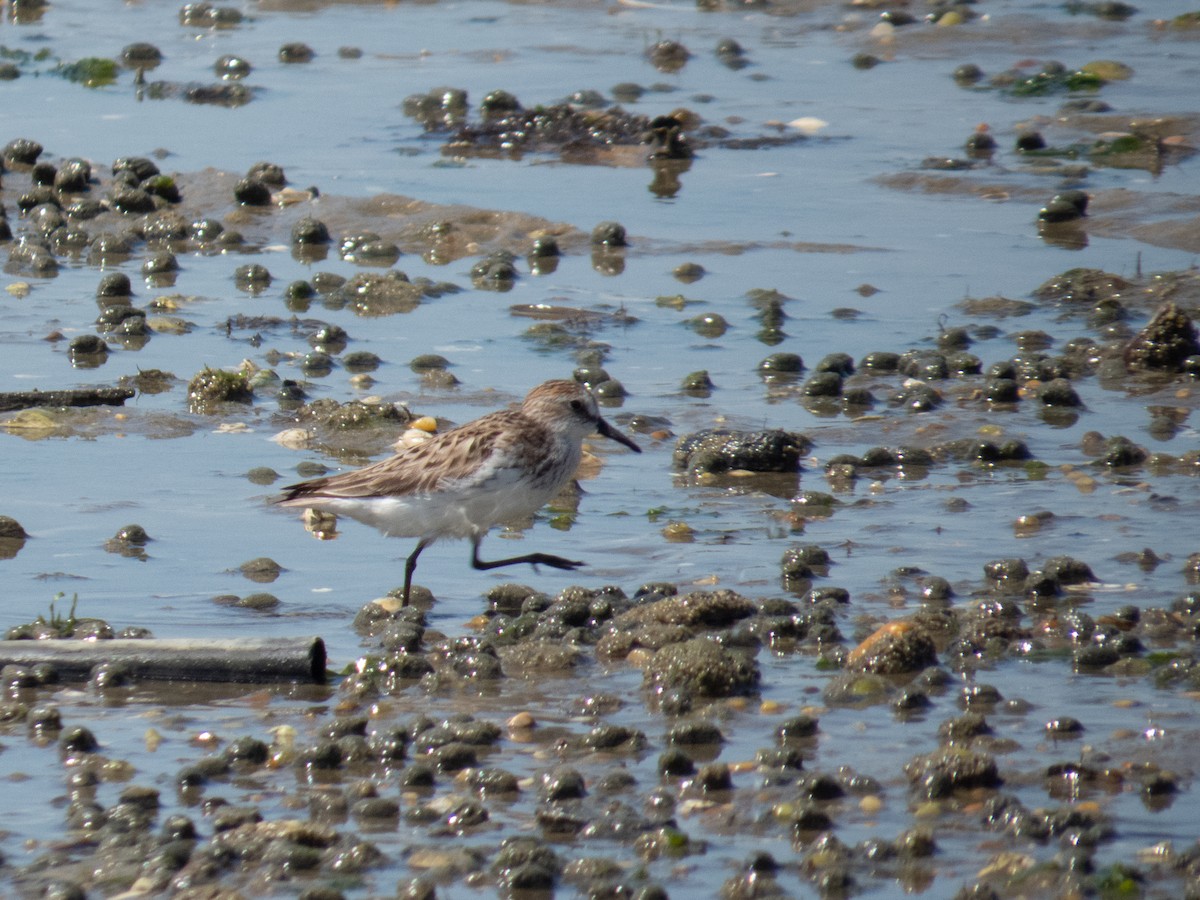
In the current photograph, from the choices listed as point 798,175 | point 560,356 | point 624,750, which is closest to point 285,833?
point 624,750

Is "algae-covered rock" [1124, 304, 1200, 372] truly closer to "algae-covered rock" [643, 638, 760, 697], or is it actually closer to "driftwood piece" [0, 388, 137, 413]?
"algae-covered rock" [643, 638, 760, 697]

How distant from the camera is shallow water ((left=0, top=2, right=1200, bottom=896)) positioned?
6883 mm

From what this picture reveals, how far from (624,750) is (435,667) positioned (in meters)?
1.27

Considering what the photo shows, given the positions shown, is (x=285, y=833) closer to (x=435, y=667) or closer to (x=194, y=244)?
(x=435, y=667)

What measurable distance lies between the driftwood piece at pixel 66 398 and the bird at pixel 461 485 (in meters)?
2.89

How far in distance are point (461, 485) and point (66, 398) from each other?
144 inches

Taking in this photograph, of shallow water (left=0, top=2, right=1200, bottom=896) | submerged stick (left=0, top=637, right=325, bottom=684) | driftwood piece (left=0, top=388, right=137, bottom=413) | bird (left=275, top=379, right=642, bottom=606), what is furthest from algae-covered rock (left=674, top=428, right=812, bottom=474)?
driftwood piece (left=0, top=388, right=137, bottom=413)

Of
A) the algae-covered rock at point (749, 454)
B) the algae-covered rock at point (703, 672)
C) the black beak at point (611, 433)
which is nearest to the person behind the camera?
the algae-covered rock at point (703, 672)

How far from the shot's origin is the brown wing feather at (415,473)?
8.73 m

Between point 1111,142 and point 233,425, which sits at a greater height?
point 1111,142

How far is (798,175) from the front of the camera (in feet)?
56.2

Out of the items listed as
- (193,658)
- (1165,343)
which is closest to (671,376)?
(1165,343)

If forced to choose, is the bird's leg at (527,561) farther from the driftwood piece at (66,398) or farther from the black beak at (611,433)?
the driftwood piece at (66,398)

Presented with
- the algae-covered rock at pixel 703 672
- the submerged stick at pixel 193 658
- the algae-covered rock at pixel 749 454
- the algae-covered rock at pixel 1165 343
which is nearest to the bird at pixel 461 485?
the submerged stick at pixel 193 658
